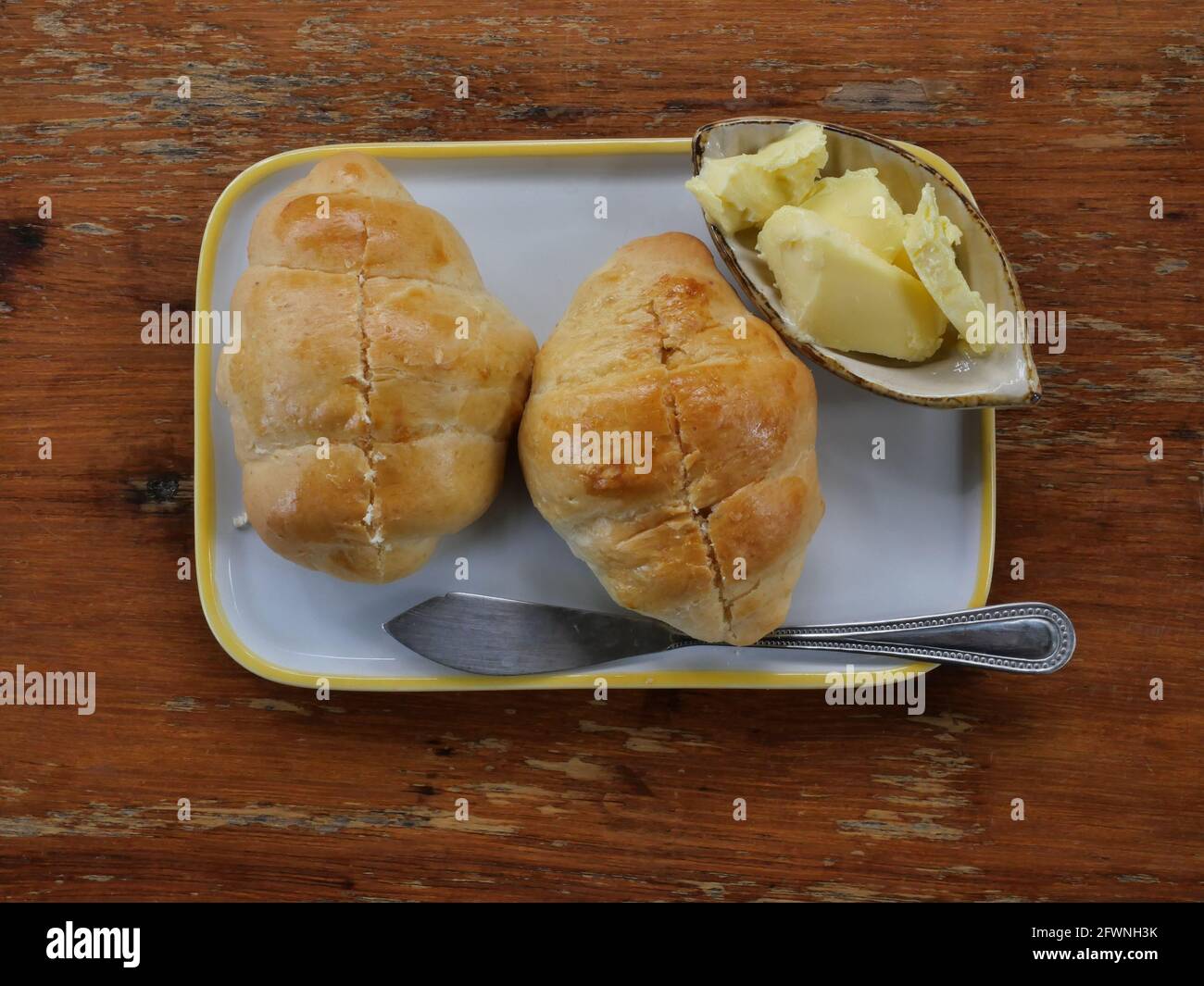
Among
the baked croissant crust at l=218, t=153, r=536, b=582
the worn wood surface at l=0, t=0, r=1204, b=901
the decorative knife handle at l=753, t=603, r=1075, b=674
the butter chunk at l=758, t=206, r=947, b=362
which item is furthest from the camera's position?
the worn wood surface at l=0, t=0, r=1204, b=901

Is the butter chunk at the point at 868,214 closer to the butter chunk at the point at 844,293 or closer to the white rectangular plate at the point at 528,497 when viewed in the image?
the butter chunk at the point at 844,293

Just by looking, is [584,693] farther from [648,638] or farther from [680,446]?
[680,446]

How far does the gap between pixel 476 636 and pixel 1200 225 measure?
2.33 metres

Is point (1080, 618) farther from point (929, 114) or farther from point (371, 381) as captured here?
point (371, 381)

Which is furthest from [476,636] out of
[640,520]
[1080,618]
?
[1080,618]

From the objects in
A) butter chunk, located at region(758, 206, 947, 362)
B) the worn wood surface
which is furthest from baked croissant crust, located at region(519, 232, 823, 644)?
the worn wood surface

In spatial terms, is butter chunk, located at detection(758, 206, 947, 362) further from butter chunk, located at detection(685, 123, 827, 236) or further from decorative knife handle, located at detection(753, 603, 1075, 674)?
decorative knife handle, located at detection(753, 603, 1075, 674)

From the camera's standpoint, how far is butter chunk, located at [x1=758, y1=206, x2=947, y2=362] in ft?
6.44

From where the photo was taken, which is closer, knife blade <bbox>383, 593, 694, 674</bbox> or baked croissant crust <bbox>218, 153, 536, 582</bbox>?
baked croissant crust <bbox>218, 153, 536, 582</bbox>

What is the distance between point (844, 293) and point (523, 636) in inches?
45.8

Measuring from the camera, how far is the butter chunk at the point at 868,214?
2.04m

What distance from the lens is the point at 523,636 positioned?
7.33 feet

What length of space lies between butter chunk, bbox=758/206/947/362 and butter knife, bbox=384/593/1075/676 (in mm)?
706
